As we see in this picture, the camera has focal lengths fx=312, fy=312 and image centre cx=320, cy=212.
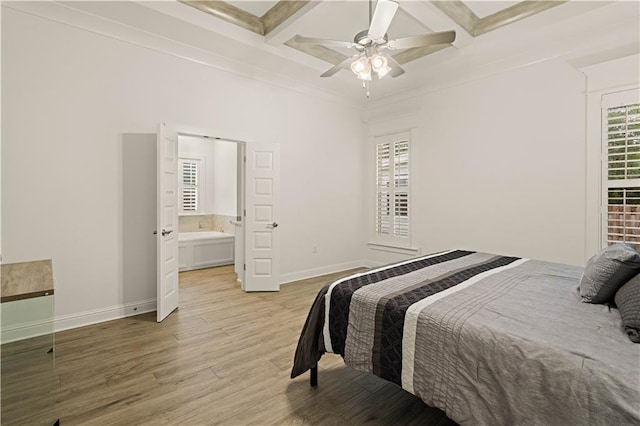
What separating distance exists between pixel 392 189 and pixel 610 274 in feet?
13.0

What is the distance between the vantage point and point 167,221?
3531 mm

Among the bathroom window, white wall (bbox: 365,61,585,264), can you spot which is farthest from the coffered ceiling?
the bathroom window

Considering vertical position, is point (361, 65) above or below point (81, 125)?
above

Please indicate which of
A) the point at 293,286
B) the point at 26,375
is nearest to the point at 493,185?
the point at 293,286

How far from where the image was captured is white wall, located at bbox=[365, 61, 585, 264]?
3.67m

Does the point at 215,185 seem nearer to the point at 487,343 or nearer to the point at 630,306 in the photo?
the point at 487,343

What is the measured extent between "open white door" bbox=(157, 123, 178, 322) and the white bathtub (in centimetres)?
210

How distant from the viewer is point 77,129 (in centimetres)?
321

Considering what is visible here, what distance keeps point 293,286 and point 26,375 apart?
10.1ft

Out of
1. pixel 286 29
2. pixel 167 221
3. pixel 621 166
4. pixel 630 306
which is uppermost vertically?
pixel 286 29

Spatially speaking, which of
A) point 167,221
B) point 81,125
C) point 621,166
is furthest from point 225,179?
point 621,166

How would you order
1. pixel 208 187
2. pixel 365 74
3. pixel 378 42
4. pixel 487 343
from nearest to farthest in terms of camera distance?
pixel 487 343, pixel 378 42, pixel 365 74, pixel 208 187

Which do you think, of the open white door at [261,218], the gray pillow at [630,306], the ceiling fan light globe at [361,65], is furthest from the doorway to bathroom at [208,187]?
the gray pillow at [630,306]

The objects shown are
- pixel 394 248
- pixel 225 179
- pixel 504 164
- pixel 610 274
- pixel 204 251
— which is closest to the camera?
pixel 610 274
